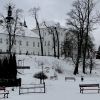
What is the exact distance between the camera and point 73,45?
47.5 metres

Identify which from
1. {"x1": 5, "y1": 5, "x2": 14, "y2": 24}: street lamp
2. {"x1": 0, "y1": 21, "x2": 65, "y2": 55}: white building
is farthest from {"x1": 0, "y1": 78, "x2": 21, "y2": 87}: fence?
{"x1": 0, "y1": 21, "x2": 65, "y2": 55}: white building

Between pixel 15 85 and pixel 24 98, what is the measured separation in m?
7.99

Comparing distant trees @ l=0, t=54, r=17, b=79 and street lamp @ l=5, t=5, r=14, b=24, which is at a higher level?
street lamp @ l=5, t=5, r=14, b=24

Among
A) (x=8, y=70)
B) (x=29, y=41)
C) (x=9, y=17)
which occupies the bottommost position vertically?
(x=8, y=70)

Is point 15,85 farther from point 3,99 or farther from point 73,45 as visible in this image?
point 73,45

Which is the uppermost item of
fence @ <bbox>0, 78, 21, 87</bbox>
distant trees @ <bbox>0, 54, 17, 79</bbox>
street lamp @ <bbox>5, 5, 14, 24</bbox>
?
street lamp @ <bbox>5, 5, 14, 24</bbox>

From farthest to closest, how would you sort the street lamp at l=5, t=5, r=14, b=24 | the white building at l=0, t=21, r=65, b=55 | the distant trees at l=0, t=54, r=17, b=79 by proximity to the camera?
the white building at l=0, t=21, r=65, b=55 < the street lamp at l=5, t=5, r=14, b=24 < the distant trees at l=0, t=54, r=17, b=79

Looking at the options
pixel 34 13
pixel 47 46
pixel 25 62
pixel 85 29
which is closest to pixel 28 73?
pixel 25 62

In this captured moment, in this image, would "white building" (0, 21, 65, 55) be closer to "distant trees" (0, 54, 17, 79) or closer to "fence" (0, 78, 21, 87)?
"distant trees" (0, 54, 17, 79)

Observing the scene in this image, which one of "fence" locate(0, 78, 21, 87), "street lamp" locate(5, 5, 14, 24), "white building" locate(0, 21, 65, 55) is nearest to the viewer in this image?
"fence" locate(0, 78, 21, 87)

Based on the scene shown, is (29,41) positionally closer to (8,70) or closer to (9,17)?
(9,17)

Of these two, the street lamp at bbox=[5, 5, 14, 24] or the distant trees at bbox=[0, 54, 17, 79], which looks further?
the street lamp at bbox=[5, 5, 14, 24]

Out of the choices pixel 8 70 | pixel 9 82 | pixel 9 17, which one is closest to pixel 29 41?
pixel 9 17

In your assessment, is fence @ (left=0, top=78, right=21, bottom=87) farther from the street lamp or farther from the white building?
the white building
